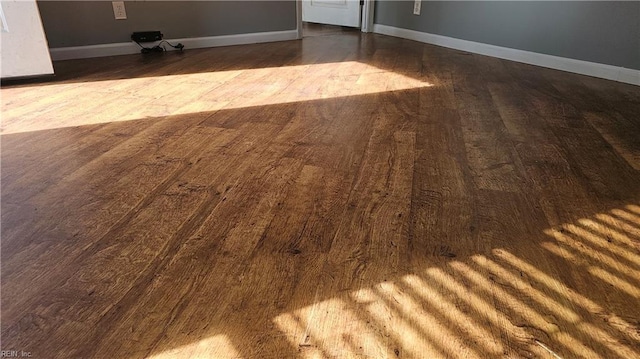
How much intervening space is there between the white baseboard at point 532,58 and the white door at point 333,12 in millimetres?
530

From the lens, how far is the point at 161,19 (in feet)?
11.5

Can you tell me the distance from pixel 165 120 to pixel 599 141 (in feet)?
6.18

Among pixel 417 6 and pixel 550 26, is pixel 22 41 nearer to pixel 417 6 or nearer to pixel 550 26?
pixel 417 6

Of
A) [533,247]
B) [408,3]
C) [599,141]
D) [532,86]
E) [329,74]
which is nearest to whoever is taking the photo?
[533,247]

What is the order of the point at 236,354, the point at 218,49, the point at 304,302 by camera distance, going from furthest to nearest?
the point at 218,49, the point at 304,302, the point at 236,354

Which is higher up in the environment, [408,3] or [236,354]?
[408,3]

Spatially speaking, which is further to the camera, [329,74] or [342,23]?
[342,23]

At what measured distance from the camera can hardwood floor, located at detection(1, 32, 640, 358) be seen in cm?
92

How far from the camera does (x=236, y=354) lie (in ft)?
2.84

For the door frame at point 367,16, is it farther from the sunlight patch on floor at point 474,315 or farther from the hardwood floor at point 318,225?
the sunlight patch on floor at point 474,315

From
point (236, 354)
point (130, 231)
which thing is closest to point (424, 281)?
point (236, 354)

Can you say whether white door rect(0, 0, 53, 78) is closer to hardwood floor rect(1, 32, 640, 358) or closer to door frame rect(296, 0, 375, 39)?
hardwood floor rect(1, 32, 640, 358)

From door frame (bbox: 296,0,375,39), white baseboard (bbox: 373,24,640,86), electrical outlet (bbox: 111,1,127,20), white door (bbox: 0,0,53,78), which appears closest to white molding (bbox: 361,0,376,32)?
door frame (bbox: 296,0,375,39)

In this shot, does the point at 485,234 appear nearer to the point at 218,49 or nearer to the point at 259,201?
the point at 259,201
